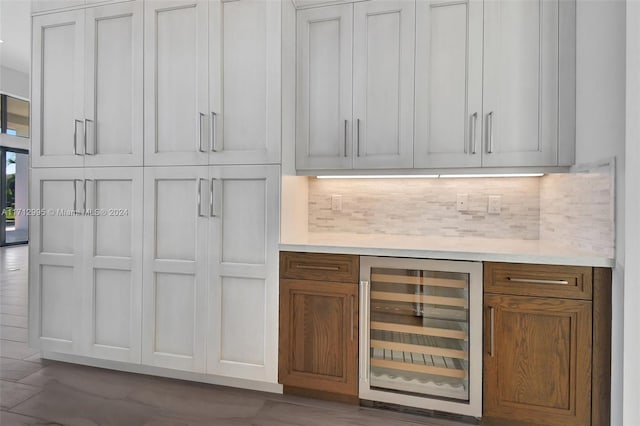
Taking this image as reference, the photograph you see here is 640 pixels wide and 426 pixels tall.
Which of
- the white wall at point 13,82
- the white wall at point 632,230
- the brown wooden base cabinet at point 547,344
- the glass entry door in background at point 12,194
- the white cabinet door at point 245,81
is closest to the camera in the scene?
the white wall at point 632,230

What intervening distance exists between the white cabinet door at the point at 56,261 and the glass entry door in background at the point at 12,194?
6.05m

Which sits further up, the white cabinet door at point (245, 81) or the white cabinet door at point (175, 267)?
the white cabinet door at point (245, 81)

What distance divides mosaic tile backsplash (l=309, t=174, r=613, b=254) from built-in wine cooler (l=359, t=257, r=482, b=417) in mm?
647

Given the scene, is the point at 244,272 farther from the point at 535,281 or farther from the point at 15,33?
the point at 15,33

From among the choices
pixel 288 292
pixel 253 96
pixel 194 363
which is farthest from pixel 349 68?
pixel 194 363

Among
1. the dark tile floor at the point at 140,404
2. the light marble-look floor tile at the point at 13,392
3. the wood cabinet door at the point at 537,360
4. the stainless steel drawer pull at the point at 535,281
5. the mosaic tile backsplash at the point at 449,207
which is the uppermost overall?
the mosaic tile backsplash at the point at 449,207

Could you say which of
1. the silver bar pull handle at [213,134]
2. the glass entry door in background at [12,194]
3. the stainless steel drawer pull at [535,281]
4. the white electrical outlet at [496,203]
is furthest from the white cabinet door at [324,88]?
the glass entry door in background at [12,194]

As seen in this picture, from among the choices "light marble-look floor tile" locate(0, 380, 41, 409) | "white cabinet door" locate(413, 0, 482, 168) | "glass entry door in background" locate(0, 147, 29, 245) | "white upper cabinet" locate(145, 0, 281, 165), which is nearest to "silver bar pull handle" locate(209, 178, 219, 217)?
"white upper cabinet" locate(145, 0, 281, 165)

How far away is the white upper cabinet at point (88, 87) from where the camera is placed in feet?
7.75

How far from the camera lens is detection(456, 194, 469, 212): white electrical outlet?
247 cm

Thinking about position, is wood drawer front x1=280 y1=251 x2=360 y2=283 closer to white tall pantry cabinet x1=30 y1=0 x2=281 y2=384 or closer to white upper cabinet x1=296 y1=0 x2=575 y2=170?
white tall pantry cabinet x1=30 y1=0 x2=281 y2=384

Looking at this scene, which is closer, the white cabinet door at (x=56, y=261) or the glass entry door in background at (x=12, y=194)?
the white cabinet door at (x=56, y=261)

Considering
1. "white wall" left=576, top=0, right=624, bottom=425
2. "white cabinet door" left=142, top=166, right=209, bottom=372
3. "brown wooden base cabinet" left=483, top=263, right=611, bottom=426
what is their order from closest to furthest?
1. "white wall" left=576, top=0, right=624, bottom=425
2. "brown wooden base cabinet" left=483, top=263, right=611, bottom=426
3. "white cabinet door" left=142, top=166, right=209, bottom=372

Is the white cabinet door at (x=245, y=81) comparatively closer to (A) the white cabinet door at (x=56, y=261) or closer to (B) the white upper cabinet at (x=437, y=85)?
(B) the white upper cabinet at (x=437, y=85)
